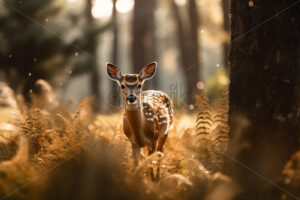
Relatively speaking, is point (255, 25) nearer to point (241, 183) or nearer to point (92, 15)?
point (241, 183)

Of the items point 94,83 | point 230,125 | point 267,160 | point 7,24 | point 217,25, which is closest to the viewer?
point 267,160

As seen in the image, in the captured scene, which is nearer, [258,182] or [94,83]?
[258,182]

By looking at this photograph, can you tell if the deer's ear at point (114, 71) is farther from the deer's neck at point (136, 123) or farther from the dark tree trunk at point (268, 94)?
the dark tree trunk at point (268, 94)

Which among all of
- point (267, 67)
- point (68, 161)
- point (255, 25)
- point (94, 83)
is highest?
point (94, 83)

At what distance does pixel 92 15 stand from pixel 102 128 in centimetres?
1634

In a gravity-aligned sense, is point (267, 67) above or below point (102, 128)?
below

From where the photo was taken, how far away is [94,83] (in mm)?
22922

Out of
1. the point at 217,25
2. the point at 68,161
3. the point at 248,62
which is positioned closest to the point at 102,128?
the point at 68,161

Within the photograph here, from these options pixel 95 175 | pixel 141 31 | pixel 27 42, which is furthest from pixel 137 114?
pixel 141 31

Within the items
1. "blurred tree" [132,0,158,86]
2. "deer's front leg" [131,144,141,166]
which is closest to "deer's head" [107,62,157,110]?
"deer's front leg" [131,144,141,166]

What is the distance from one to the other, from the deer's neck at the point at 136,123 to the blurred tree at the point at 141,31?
38.1 ft

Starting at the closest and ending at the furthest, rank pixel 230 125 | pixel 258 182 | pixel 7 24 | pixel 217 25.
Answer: pixel 258 182
pixel 230 125
pixel 7 24
pixel 217 25

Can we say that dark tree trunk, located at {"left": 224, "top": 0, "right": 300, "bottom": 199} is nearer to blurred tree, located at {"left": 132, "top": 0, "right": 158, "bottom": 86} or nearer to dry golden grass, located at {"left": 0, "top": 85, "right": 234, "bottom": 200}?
dry golden grass, located at {"left": 0, "top": 85, "right": 234, "bottom": 200}

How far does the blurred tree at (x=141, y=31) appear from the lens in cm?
1756
